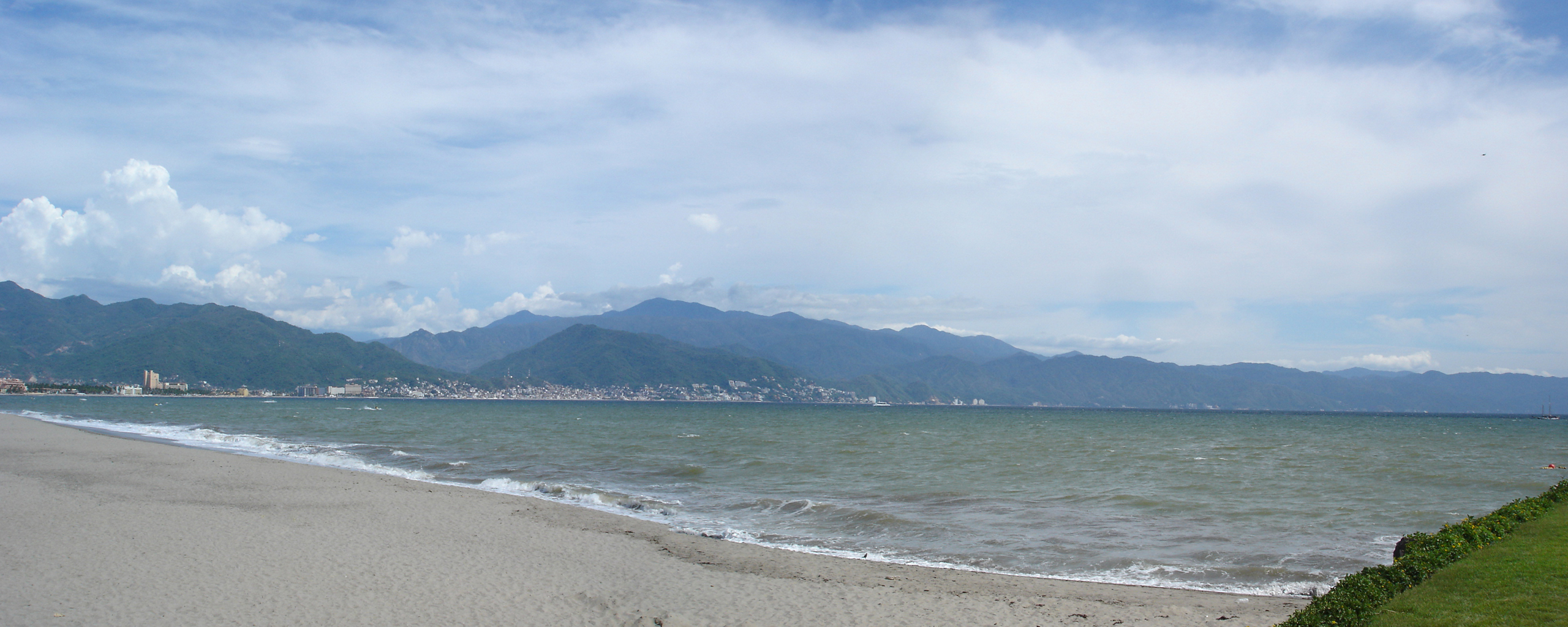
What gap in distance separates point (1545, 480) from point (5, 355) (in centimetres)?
27302

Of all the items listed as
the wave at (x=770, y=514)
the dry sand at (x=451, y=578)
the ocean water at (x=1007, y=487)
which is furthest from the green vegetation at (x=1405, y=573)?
the ocean water at (x=1007, y=487)

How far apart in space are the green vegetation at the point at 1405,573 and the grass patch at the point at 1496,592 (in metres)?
0.12

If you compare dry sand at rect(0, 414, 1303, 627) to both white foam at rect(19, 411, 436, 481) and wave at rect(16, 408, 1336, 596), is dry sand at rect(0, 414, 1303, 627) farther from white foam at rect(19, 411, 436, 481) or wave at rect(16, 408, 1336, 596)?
white foam at rect(19, 411, 436, 481)

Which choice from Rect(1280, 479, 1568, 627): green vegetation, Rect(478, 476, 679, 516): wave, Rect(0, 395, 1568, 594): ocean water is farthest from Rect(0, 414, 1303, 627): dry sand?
Rect(478, 476, 679, 516): wave

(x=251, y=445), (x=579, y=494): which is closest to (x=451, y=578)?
(x=579, y=494)

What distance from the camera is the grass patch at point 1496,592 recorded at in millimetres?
7625

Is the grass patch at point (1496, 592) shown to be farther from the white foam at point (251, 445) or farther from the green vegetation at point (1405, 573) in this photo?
the white foam at point (251, 445)

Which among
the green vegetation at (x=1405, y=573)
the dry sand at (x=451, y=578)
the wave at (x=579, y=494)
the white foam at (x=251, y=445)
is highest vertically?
the green vegetation at (x=1405, y=573)

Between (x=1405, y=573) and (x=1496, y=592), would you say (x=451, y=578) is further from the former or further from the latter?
(x=1496, y=592)

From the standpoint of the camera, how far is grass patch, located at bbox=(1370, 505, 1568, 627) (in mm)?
7625

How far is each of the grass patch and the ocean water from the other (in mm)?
2965

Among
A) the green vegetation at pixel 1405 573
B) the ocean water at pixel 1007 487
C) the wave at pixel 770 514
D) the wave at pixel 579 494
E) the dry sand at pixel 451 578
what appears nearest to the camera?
the green vegetation at pixel 1405 573

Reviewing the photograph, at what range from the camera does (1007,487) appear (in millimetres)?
26297

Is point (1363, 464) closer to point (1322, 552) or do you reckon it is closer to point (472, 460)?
point (1322, 552)
